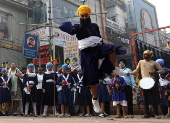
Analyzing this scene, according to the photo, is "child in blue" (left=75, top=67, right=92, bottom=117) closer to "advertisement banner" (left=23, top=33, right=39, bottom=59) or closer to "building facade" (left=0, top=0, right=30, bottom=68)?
"advertisement banner" (left=23, top=33, right=39, bottom=59)

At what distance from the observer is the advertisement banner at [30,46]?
17203mm

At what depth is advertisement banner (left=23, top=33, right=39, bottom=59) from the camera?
17203 millimetres

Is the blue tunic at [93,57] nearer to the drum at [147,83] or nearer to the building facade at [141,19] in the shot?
the drum at [147,83]

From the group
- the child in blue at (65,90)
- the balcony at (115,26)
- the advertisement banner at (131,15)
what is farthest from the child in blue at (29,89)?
the advertisement banner at (131,15)

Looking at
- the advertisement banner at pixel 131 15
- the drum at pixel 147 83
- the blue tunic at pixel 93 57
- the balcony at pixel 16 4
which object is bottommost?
the drum at pixel 147 83

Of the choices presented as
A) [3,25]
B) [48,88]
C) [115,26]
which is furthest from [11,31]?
[115,26]

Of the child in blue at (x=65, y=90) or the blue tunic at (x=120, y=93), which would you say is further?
the child in blue at (x=65, y=90)

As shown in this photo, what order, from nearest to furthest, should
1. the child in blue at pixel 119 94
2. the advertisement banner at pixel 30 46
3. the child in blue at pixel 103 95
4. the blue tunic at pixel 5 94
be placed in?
the child in blue at pixel 119 94
the child in blue at pixel 103 95
the blue tunic at pixel 5 94
the advertisement banner at pixel 30 46

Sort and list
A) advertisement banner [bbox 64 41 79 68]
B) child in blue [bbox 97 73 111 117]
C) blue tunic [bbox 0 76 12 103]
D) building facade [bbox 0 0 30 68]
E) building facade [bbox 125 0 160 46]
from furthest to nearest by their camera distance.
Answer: building facade [bbox 125 0 160 46] → building facade [bbox 0 0 30 68] → advertisement banner [bbox 64 41 79 68] → blue tunic [bbox 0 76 12 103] → child in blue [bbox 97 73 111 117]

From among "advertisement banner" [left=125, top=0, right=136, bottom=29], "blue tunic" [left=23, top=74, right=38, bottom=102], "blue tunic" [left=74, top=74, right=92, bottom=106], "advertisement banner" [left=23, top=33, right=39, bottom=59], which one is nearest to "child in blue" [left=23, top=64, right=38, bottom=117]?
"blue tunic" [left=23, top=74, right=38, bottom=102]

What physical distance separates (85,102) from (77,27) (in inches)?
158

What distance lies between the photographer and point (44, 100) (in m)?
7.07

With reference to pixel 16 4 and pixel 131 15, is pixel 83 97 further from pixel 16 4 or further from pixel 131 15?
pixel 131 15

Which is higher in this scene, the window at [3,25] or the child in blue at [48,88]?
the window at [3,25]
